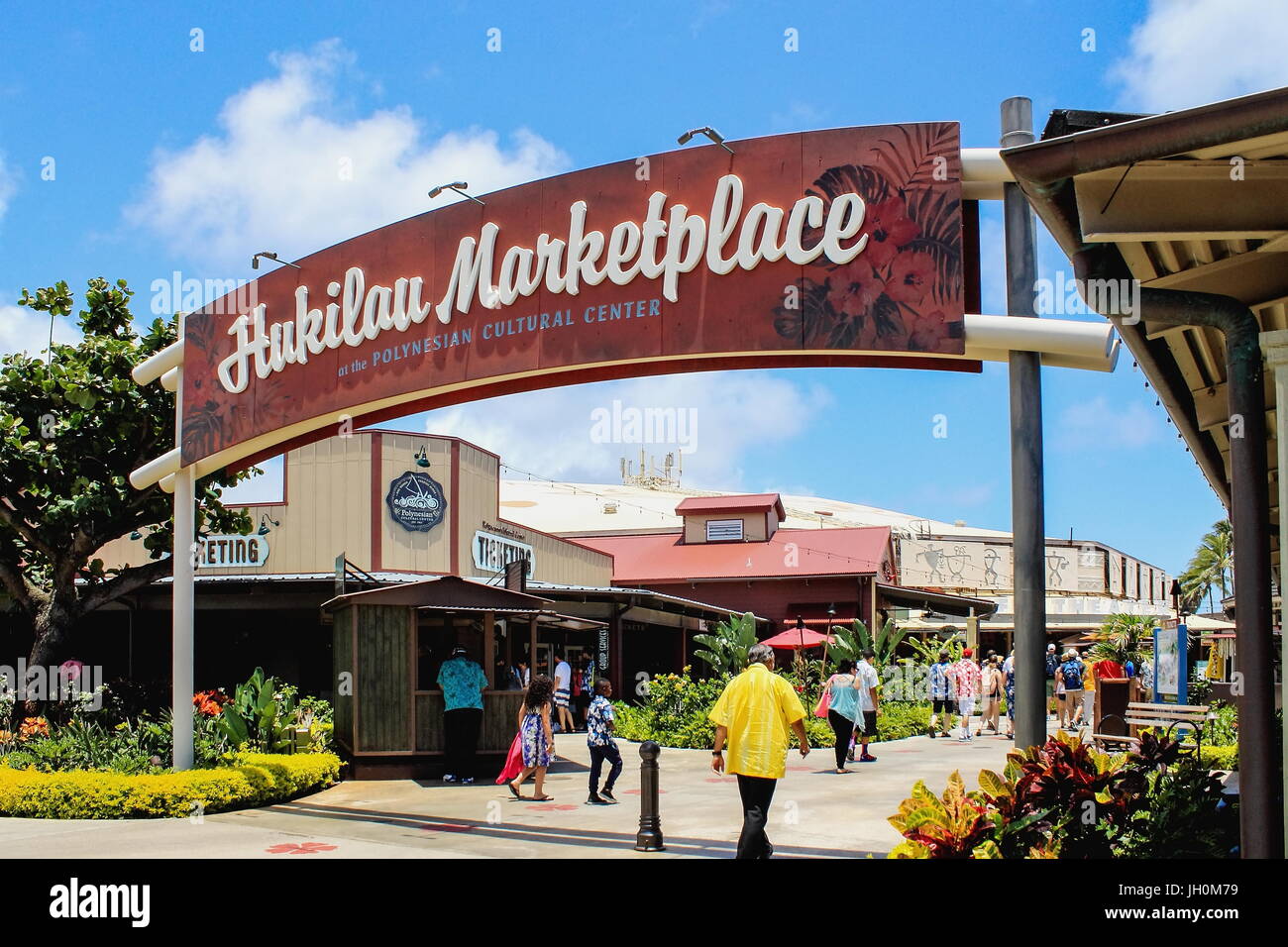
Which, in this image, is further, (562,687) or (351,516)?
(351,516)

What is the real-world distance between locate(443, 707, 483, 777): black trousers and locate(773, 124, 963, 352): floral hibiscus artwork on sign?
829cm

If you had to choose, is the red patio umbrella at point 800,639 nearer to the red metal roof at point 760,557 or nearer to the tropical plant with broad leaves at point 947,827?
the red metal roof at point 760,557

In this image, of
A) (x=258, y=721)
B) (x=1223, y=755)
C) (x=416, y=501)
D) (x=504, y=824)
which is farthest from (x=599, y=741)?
(x=416, y=501)

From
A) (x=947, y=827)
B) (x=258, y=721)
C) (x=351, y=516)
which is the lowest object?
(x=258, y=721)

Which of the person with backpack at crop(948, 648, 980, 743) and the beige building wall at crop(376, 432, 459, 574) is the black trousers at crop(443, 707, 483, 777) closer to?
the person with backpack at crop(948, 648, 980, 743)

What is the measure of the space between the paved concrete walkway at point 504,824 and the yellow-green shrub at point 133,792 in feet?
0.75

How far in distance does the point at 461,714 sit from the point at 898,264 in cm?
913

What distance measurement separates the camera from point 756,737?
8.98 metres

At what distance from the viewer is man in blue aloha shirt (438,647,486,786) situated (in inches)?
642

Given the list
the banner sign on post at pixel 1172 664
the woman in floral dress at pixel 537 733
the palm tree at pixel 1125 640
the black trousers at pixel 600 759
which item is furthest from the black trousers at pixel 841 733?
the palm tree at pixel 1125 640

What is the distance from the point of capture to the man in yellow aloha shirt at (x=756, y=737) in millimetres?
8945

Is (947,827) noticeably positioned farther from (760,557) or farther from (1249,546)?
(760,557)

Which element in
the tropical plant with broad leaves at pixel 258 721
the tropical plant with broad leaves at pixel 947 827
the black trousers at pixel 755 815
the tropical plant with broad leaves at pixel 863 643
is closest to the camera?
the tropical plant with broad leaves at pixel 947 827
